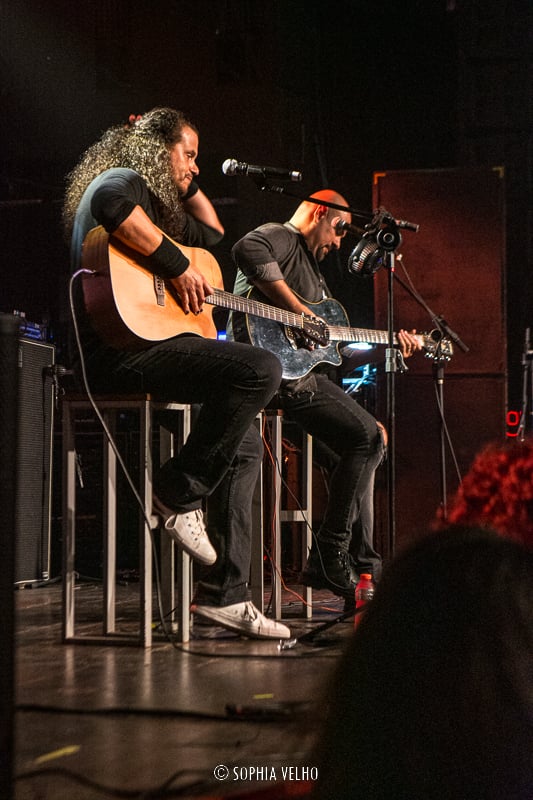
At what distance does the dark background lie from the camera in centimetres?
743

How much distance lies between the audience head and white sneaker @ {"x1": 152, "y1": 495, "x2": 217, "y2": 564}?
83.3 inches

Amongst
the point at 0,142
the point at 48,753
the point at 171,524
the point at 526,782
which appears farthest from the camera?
the point at 0,142

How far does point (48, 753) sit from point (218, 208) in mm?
6332

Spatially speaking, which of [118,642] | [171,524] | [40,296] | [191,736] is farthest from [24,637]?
[40,296]

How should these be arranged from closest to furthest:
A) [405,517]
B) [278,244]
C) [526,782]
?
[526,782] < [278,244] < [405,517]

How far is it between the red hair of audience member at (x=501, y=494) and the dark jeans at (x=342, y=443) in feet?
9.14

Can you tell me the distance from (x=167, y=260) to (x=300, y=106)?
513cm

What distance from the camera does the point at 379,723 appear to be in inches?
35.3

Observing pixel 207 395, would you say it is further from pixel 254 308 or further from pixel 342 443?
pixel 342 443

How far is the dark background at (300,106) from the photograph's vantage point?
24.4 feet

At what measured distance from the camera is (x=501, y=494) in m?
0.99

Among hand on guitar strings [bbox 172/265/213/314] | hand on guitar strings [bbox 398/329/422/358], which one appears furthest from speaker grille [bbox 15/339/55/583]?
hand on guitar strings [bbox 398/329/422/358]

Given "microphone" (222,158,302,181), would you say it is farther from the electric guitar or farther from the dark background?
the dark background

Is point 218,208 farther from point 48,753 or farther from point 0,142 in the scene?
point 48,753
